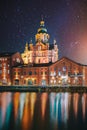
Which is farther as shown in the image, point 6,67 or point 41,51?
point 41,51

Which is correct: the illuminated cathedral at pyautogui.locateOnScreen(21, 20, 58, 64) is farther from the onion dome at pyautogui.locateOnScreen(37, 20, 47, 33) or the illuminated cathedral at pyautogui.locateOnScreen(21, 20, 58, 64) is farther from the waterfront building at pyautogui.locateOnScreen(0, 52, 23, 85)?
the waterfront building at pyautogui.locateOnScreen(0, 52, 23, 85)

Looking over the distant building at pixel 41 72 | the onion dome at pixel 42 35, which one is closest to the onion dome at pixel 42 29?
the onion dome at pixel 42 35

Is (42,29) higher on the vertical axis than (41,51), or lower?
higher

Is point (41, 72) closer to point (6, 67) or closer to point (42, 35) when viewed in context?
point (6, 67)

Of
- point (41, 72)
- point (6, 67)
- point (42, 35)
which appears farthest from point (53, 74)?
point (42, 35)

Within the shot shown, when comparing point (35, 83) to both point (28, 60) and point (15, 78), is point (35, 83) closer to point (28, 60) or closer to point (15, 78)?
point (15, 78)

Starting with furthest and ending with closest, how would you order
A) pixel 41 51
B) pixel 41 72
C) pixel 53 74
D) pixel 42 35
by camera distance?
pixel 42 35
pixel 41 51
pixel 41 72
pixel 53 74

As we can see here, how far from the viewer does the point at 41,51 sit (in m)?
107

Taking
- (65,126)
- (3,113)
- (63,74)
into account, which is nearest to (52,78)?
(63,74)

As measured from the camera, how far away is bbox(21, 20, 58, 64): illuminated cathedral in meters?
106

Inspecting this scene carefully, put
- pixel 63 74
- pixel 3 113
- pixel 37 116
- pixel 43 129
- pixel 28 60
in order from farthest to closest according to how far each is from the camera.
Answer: pixel 28 60, pixel 63 74, pixel 3 113, pixel 37 116, pixel 43 129

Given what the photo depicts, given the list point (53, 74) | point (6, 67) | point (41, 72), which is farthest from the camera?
point (6, 67)

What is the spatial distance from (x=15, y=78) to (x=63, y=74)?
14.2m

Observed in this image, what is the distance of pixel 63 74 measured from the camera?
284 ft
